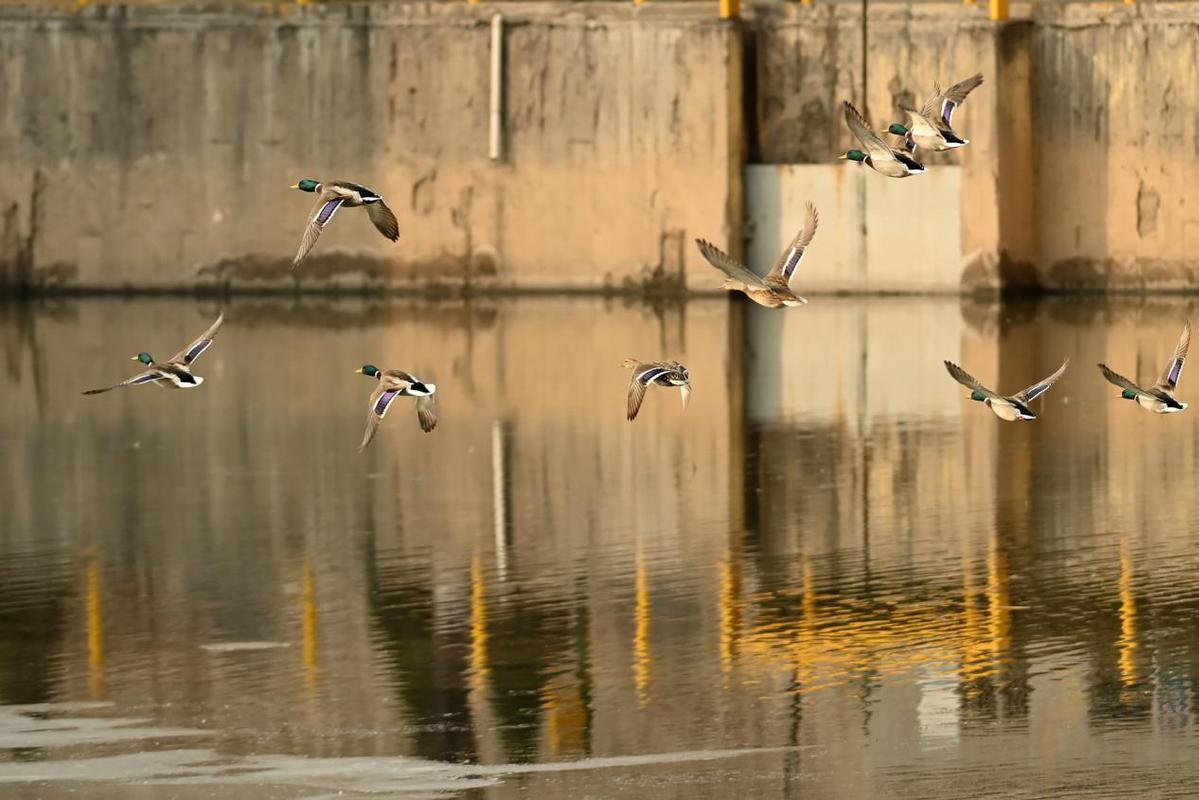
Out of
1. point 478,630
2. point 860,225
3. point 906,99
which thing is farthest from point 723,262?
point 860,225

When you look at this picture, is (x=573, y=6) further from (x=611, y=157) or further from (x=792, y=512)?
(x=792, y=512)

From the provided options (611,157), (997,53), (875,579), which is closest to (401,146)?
(611,157)

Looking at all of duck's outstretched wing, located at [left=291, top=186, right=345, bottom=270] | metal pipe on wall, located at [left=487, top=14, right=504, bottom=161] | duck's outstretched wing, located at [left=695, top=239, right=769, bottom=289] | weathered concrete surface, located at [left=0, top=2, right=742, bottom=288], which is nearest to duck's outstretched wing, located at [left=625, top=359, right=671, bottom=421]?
duck's outstretched wing, located at [left=695, top=239, right=769, bottom=289]

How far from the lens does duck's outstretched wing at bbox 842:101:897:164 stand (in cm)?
1416

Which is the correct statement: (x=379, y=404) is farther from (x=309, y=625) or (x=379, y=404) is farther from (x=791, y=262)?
(x=791, y=262)

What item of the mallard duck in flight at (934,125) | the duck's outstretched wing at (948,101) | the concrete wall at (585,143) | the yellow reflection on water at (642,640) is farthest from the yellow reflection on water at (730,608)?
the concrete wall at (585,143)

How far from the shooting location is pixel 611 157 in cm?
3394

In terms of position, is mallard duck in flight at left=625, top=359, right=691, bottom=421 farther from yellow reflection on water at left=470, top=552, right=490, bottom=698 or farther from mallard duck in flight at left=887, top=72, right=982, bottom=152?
mallard duck in flight at left=887, top=72, right=982, bottom=152

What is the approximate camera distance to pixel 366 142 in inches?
1348

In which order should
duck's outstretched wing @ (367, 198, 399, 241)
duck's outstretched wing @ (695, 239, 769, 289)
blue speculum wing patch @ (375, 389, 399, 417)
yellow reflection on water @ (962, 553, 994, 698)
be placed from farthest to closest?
blue speculum wing patch @ (375, 389, 399, 417) → yellow reflection on water @ (962, 553, 994, 698) → duck's outstretched wing @ (695, 239, 769, 289) → duck's outstretched wing @ (367, 198, 399, 241)

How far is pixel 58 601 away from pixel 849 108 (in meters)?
5.17

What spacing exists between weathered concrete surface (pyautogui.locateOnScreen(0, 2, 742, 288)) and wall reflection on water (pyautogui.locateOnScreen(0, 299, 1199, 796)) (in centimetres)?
419

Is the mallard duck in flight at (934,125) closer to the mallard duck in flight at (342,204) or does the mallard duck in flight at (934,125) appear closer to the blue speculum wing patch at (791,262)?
the blue speculum wing patch at (791,262)

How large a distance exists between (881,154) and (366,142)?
66.3 ft
